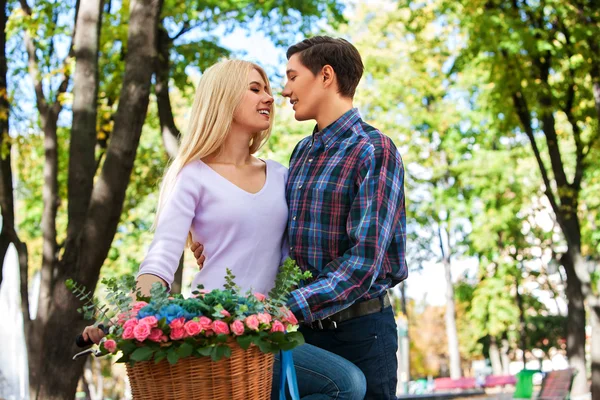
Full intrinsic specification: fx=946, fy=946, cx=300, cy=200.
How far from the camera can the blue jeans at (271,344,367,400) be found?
11.8 feet

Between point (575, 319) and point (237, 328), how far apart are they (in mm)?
18176

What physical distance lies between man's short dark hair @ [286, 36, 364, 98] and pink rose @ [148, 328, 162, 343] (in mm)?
1817

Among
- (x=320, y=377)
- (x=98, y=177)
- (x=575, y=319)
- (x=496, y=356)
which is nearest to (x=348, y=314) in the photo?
(x=320, y=377)

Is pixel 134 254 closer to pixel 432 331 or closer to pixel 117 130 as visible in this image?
pixel 117 130

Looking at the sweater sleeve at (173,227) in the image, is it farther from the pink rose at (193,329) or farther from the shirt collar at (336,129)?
the pink rose at (193,329)

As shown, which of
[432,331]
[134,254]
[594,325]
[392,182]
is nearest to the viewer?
[392,182]

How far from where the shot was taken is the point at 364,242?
12.4ft

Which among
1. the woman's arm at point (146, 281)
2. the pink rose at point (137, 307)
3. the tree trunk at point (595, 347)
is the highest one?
the woman's arm at point (146, 281)

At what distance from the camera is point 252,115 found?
14.0ft

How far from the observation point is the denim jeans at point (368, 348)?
3.94 metres

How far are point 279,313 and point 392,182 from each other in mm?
967

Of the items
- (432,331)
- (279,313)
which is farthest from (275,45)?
(432,331)

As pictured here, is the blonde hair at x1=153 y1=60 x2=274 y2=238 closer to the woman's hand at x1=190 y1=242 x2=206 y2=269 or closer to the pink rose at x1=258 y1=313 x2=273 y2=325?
the woman's hand at x1=190 y1=242 x2=206 y2=269

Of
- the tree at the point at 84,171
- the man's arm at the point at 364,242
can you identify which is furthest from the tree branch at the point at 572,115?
the man's arm at the point at 364,242
